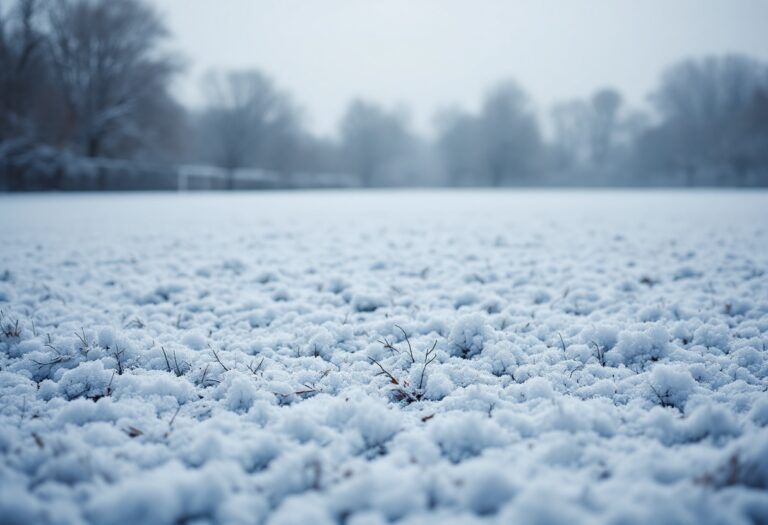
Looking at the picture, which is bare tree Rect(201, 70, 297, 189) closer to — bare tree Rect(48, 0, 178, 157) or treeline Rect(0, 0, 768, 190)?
treeline Rect(0, 0, 768, 190)

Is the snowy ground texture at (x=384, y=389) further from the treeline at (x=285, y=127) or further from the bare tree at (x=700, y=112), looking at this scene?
the bare tree at (x=700, y=112)

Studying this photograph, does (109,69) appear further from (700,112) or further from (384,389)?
(700,112)

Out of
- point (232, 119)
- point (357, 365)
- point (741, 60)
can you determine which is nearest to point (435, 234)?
point (357, 365)

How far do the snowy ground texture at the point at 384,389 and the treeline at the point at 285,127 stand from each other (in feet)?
60.5

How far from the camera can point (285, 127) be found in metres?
40.1

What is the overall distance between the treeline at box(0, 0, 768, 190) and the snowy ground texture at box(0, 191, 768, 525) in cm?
1845

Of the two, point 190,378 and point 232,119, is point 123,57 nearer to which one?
point 232,119

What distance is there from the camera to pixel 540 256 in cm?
450

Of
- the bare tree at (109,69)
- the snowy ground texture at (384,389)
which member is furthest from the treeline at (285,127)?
the snowy ground texture at (384,389)

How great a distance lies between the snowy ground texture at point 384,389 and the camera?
1308mm

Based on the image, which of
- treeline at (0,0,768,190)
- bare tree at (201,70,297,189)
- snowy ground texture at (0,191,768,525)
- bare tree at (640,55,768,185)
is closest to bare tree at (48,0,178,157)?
treeline at (0,0,768,190)

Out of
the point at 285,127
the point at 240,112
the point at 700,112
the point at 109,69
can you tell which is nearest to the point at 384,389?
the point at 109,69

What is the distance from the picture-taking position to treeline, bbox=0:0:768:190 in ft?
58.6

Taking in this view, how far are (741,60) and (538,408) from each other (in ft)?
179
